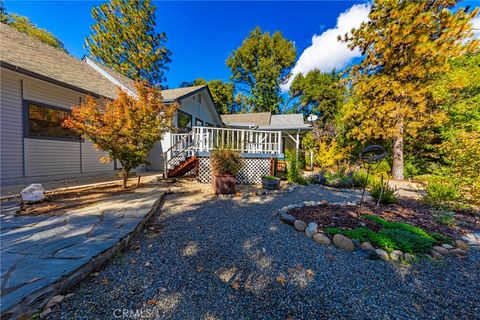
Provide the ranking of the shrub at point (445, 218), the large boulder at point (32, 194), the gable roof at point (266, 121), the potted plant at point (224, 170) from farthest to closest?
1. the gable roof at point (266, 121)
2. the potted plant at point (224, 170)
3. the large boulder at point (32, 194)
4. the shrub at point (445, 218)

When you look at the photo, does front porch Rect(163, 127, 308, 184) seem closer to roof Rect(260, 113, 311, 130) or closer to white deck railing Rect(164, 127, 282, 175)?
white deck railing Rect(164, 127, 282, 175)

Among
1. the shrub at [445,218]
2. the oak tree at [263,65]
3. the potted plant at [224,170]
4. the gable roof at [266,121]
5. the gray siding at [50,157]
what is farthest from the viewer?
the oak tree at [263,65]

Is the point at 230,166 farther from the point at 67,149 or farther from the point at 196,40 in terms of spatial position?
the point at 196,40

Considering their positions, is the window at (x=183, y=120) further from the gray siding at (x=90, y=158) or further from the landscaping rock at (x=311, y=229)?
the landscaping rock at (x=311, y=229)

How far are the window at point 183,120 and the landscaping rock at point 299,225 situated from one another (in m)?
7.80

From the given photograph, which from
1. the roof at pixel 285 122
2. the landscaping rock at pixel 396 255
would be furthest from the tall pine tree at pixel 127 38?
the landscaping rock at pixel 396 255

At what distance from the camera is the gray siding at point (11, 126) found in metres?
5.18

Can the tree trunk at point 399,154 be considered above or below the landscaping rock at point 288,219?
above

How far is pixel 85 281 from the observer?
6.07 feet

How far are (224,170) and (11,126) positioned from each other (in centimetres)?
615

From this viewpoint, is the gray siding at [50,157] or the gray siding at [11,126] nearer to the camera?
the gray siding at [11,126]

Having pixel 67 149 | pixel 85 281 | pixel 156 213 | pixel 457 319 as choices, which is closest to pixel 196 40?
pixel 67 149

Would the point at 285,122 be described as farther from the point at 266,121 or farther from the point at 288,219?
the point at 288,219

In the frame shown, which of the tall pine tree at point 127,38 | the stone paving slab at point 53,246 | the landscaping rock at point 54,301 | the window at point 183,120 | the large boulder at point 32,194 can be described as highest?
the tall pine tree at point 127,38
